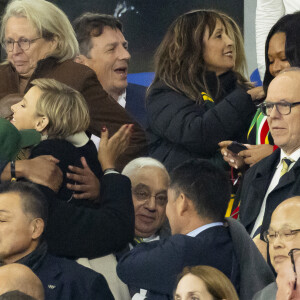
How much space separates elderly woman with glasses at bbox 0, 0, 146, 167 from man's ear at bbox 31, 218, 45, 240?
0.78 meters

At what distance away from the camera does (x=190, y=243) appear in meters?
4.08

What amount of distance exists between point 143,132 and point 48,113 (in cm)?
63

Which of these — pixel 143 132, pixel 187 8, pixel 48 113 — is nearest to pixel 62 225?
pixel 48 113

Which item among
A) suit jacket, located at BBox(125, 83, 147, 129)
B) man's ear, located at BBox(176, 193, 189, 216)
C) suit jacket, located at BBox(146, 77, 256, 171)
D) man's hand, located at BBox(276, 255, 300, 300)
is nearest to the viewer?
man's hand, located at BBox(276, 255, 300, 300)

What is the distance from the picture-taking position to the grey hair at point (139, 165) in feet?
16.8

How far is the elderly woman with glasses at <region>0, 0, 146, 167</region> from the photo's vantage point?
5090mm

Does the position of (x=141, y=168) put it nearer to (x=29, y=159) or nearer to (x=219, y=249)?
(x=29, y=159)

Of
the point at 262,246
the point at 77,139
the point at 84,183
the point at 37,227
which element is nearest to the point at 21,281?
the point at 37,227

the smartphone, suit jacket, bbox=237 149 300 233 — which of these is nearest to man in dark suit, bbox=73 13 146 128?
the smartphone

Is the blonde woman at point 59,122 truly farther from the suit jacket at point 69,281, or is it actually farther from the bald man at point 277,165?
the bald man at point 277,165

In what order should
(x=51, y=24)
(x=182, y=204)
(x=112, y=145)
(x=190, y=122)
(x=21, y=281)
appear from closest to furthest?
(x=21, y=281) < (x=182, y=204) < (x=112, y=145) < (x=190, y=122) < (x=51, y=24)

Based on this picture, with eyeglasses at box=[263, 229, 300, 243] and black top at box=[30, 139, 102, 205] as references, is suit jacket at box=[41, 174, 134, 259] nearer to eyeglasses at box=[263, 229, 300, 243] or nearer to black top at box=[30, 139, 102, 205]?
black top at box=[30, 139, 102, 205]

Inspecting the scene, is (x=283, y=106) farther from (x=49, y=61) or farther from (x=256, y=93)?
(x=49, y=61)

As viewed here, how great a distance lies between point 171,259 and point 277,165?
780 mm
